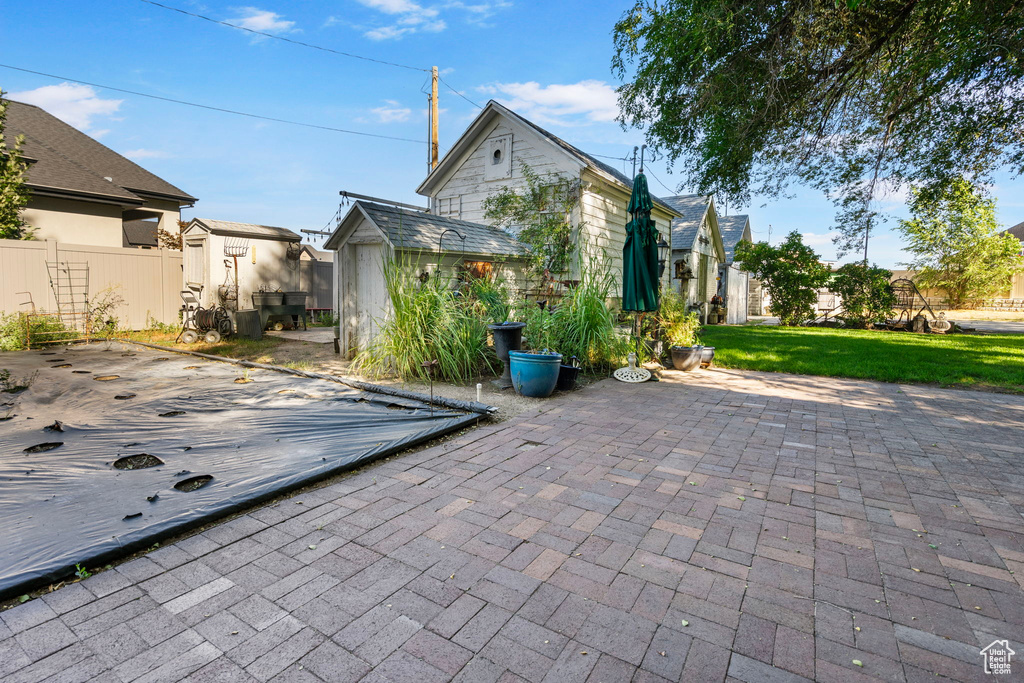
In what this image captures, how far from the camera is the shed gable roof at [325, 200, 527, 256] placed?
7.09 meters

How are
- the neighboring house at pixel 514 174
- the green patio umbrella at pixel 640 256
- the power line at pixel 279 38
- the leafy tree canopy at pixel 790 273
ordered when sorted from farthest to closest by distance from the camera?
1. the leafy tree canopy at pixel 790 273
2. the power line at pixel 279 38
3. the neighboring house at pixel 514 174
4. the green patio umbrella at pixel 640 256

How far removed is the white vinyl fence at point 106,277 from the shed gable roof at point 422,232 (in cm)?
614

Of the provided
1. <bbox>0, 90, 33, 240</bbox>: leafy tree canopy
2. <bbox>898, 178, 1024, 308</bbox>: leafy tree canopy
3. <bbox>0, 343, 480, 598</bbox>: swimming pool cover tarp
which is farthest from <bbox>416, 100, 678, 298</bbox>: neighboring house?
<bbox>898, 178, 1024, 308</bbox>: leafy tree canopy

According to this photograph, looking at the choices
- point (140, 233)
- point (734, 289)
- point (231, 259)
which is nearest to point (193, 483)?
point (231, 259)

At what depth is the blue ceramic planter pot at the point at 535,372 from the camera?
18.0 ft

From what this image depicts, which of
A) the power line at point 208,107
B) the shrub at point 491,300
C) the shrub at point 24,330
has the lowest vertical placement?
the shrub at point 24,330

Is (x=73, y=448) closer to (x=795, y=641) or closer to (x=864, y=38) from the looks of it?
(x=795, y=641)

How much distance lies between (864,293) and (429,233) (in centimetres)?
1523

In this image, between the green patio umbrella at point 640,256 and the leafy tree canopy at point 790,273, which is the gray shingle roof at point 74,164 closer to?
the green patio umbrella at point 640,256

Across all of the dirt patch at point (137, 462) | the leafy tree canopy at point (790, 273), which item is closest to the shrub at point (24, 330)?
the dirt patch at point (137, 462)

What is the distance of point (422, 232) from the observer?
7641mm

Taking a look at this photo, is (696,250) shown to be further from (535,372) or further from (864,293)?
(535,372)

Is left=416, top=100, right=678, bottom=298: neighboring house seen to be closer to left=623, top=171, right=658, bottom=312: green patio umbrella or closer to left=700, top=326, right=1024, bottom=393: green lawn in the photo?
left=623, top=171, right=658, bottom=312: green patio umbrella

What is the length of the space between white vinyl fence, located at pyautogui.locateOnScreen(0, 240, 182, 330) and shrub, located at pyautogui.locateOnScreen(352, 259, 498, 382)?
8.00m
